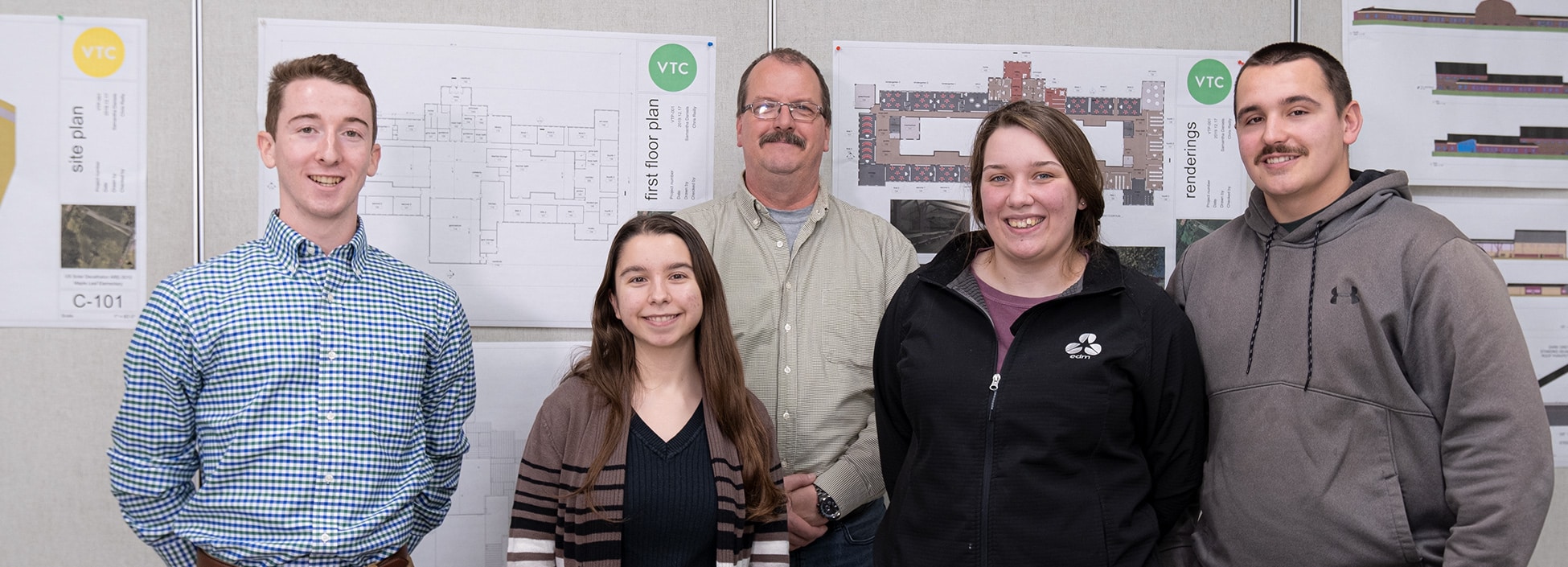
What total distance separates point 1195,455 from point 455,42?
81.2 inches

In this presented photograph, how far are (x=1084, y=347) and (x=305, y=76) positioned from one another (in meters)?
1.52

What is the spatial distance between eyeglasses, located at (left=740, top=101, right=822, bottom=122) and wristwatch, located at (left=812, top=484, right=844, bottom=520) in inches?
33.4

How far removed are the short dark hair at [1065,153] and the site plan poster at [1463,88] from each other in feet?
Result: 5.18

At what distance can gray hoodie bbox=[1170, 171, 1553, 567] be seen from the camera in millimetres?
1554

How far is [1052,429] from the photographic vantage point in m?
1.70

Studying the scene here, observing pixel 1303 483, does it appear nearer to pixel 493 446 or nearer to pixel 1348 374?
pixel 1348 374

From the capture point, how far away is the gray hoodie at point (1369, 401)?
1554mm

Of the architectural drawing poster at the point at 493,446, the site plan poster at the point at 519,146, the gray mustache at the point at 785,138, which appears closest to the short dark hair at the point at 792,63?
the gray mustache at the point at 785,138

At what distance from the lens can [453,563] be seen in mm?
2730

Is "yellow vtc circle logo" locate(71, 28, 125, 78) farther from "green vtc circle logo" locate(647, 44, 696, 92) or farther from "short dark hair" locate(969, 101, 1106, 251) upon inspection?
"short dark hair" locate(969, 101, 1106, 251)

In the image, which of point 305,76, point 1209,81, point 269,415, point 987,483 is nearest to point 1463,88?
point 1209,81

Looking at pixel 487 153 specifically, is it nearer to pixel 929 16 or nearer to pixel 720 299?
pixel 720 299

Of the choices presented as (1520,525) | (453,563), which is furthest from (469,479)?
(1520,525)

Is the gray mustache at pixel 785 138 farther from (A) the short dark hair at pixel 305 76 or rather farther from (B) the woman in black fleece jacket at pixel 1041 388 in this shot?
(A) the short dark hair at pixel 305 76
